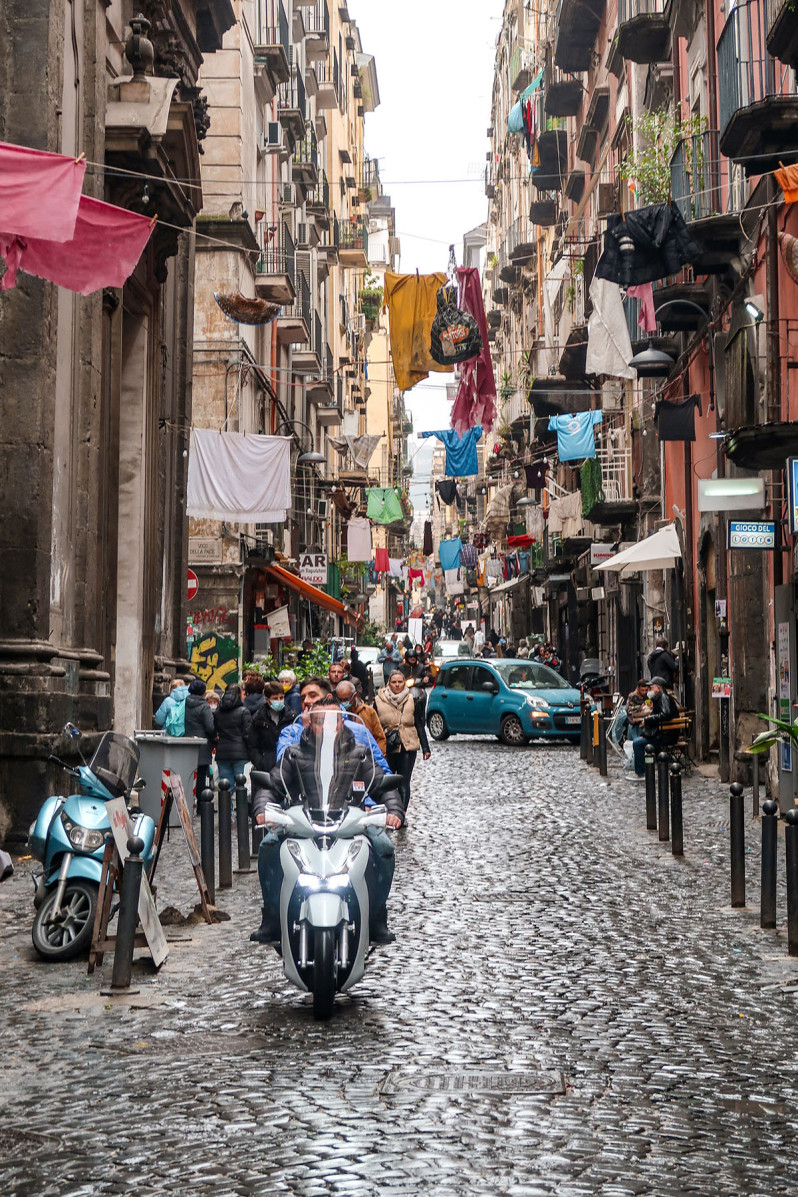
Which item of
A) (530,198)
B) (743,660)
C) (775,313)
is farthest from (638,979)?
(530,198)

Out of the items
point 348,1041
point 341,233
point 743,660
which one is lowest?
point 348,1041

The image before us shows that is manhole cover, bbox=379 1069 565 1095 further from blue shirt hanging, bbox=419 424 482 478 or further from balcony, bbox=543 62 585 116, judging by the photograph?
balcony, bbox=543 62 585 116

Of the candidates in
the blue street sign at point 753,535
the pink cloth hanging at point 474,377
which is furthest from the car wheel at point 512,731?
the blue street sign at point 753,535

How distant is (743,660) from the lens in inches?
847

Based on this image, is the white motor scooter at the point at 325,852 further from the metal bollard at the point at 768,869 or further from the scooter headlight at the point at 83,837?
the metal bollard at the point at 768,869

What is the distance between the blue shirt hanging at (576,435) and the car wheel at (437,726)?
6.52 m

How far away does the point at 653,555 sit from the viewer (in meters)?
26.9

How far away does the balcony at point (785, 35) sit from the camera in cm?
1377

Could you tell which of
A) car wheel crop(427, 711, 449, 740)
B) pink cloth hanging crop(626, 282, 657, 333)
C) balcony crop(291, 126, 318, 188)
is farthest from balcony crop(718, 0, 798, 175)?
balcony crop(291, 126, 318, 188)

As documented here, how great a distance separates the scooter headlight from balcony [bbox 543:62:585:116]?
38.8 m

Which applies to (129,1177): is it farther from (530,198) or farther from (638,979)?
(530,198)

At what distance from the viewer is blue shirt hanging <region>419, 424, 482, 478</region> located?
41031 mm

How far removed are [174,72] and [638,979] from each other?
18.0 meters

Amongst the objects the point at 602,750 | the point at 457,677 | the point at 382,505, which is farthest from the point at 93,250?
the point at 382,505
